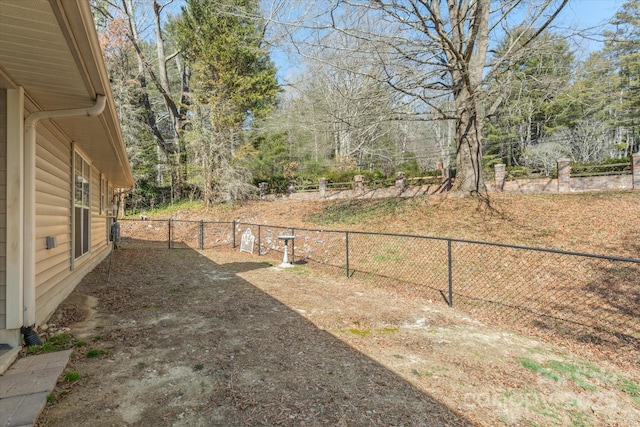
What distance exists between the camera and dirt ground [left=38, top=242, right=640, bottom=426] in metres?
2.06

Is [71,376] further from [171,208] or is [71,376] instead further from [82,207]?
[171,208]

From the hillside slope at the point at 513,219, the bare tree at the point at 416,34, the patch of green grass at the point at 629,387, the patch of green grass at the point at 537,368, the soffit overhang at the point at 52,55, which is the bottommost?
the patch of green grass at the point at 629,387

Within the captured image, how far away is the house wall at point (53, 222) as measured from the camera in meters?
3.41

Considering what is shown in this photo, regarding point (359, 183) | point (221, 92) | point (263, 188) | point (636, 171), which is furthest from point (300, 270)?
point (221, 92)

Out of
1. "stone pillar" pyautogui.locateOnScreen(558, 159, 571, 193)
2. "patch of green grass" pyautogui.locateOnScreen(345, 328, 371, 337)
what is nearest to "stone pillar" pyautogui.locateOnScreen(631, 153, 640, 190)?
"stone pillar" pyautogui.locateOnScreen(558, 159, 571, 193)

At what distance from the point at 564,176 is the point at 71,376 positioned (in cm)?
1535

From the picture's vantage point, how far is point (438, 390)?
7.86ft

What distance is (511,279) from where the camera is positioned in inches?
229

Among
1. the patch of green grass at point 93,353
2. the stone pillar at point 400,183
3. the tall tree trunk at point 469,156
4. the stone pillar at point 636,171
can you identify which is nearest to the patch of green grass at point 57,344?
the patch of green grass at point 93,353

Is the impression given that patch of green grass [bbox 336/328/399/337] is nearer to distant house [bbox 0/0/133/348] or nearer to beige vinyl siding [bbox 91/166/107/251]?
distant house [bbox 0/0/133/348]

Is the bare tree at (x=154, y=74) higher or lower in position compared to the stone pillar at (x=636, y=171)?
higher

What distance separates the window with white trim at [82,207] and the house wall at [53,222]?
308mm

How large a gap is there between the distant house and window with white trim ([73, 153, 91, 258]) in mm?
340

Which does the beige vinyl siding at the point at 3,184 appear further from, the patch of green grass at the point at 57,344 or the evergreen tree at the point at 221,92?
the evergreen tree at the point at 221,92
